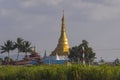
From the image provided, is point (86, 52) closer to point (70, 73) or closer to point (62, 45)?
point (62, 45)

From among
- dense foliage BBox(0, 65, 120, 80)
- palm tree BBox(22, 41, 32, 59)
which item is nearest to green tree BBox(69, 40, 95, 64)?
palm tree BBox(22, 41, 32, 59)

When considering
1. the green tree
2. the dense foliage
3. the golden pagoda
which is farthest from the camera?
the golden pagoda

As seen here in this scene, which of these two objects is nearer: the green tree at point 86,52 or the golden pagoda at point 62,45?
the green tree at point 86,52

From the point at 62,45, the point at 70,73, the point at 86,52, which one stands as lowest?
the point at 70,73

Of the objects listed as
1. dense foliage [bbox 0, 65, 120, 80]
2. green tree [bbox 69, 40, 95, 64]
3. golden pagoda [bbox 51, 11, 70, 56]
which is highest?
golden pagoda [bbox 51, 11, 70, 56]

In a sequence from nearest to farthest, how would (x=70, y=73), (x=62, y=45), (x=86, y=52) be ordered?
(x=70, y=73) < (x=86, y=52) < (x=62, y=45)

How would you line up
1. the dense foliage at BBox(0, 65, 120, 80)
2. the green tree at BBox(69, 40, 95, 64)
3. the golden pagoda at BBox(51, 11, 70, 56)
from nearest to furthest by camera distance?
the dense foliage at BBox(0, 65, 120, 80) → the green tree at BBox(69, 40, 95, 64) → the golden pagoda at BBox(51, 11, 70, 56)

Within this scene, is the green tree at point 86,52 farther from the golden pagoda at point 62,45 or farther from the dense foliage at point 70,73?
the dense foliage at point 70,73

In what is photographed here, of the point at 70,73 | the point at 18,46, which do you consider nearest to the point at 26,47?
the point at 18,46

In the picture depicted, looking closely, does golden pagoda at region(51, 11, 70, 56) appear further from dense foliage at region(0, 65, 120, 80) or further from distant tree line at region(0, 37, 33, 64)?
dense foliage at region(0, 65, 120, 80)

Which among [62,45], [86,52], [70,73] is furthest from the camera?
[62,45]

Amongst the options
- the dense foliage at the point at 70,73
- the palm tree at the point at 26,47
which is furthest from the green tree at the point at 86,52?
the dense foliage at the point at 70,73

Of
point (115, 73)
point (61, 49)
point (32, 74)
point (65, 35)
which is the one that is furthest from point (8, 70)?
point (65, 35)

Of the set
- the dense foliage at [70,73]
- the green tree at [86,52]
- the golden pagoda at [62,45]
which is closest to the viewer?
the dense foliage at [70,73]
